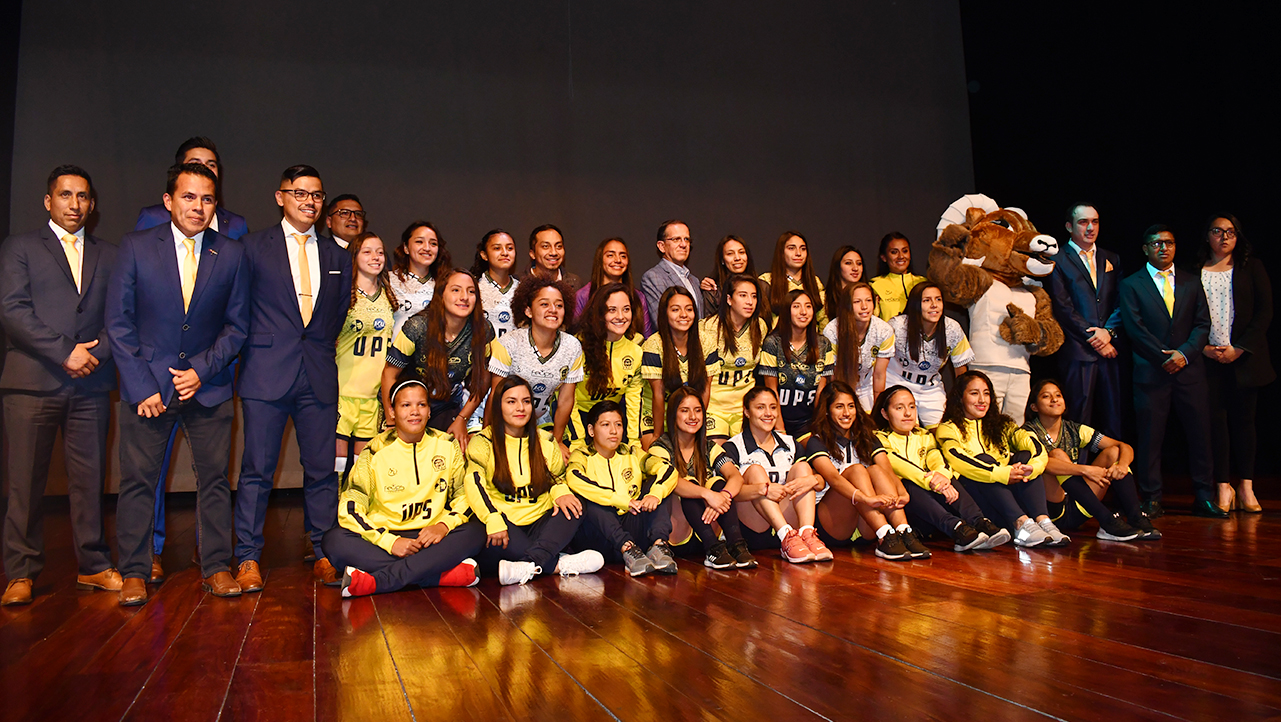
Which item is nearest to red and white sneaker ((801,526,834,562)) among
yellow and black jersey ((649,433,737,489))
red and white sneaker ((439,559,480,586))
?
yellow and black jersey ((649,433,737,489))

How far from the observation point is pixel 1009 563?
9.29 ft

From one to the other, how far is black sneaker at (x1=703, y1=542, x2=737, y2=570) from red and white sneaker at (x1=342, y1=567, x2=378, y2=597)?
1147mm

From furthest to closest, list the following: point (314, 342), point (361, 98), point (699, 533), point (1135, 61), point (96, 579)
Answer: point (361, 98) → point (1135, 61) → point (699, 533) → point (314, 342) → point (96, 579)

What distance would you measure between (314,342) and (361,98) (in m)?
3.38

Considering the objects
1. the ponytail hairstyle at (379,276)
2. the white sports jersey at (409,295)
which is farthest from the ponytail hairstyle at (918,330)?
the ponytail hairstyle at (379,276)

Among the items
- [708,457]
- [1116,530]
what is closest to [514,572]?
[708,457]

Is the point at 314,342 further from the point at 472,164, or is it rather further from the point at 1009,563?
the point at 472,164

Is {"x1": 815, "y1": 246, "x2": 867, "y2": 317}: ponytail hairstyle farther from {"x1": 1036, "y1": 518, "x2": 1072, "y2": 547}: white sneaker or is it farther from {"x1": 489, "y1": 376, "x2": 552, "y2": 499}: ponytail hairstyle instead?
{"x1": 489, "y1": 376, "x2": 552, "y2": 499}: ponytail hairstyle

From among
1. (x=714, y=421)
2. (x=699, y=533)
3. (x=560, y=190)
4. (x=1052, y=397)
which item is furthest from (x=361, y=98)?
(x=1052, y=397)

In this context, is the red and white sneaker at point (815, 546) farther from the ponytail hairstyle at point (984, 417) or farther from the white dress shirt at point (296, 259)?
the white dress shirt at point (296, 259)

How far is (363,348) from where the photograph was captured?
10.8 feet

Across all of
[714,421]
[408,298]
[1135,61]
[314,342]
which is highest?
[1135,61]

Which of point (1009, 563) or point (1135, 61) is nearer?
point (1009, 563)

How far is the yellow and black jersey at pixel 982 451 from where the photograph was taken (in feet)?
10.9
